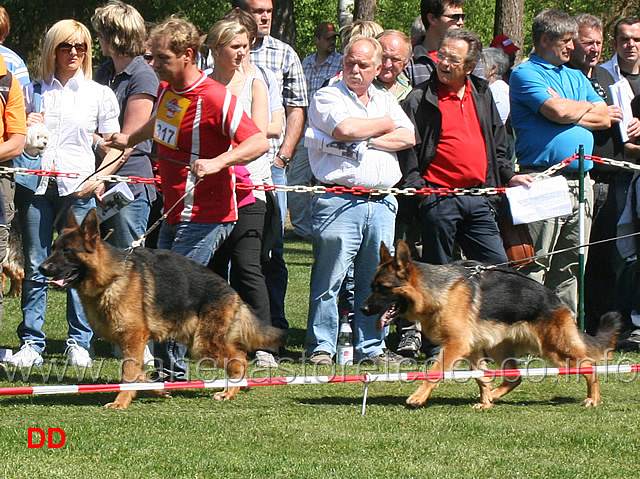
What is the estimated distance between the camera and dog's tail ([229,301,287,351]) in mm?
6684

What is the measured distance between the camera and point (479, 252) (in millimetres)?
8039

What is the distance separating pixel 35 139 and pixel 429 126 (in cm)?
307

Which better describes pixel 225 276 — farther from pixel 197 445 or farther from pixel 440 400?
pixel 197 445

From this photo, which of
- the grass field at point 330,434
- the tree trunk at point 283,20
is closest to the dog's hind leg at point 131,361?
the grass field at point 330,434

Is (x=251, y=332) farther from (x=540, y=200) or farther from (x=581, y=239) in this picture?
(x=581, y=239)

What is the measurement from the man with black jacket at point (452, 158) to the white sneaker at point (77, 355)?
2.85 m

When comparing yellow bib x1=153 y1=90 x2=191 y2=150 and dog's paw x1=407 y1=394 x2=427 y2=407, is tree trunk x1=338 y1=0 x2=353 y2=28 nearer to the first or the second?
yellow bib x1=153 y1=90 x2=191 y2=150

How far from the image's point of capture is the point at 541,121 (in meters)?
8.41

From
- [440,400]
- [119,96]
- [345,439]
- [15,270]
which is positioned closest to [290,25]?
[15,270]

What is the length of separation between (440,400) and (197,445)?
2.10m


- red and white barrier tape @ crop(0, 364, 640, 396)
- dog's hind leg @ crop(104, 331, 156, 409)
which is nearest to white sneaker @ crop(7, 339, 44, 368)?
red and white barrier tape @ crop(0, 364, 640, 396)

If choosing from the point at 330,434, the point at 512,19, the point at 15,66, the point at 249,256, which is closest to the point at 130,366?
the point at 249,256

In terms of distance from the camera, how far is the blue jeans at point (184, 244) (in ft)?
22.0

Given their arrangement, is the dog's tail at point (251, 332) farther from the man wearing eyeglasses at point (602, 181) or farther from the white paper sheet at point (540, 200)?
the man wearing eyeglasses at point (602, 181)
